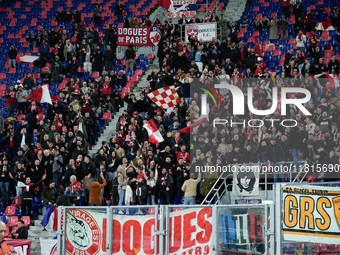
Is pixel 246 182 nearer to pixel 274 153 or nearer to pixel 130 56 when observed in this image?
pixel 274 153

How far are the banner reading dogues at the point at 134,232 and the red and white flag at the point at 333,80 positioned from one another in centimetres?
1215

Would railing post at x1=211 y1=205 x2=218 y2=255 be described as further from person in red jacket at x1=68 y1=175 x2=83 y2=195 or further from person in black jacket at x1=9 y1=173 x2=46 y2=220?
person in black jacket at x1=9 y1=173 x2=46 y2=220

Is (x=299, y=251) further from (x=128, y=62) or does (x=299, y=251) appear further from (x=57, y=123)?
(x=128, y=62)

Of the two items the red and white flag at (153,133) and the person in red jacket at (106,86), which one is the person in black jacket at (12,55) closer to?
the person in red jacket at (106,86)

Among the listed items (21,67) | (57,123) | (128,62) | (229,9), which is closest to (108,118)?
(57,123)

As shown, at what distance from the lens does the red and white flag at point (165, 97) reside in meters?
24.8

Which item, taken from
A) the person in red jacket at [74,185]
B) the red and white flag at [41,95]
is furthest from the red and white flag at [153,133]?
the red and white flag at [41,95]

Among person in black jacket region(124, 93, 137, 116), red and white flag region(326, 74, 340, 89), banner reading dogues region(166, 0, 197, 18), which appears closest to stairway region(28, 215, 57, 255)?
person in black jacket region(124, 93, 137, 116)

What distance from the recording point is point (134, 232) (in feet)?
40.4

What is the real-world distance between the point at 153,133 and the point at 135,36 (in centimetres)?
1017

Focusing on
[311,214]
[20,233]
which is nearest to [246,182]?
[20,233]

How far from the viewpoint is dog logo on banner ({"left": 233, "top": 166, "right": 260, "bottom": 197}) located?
18.6 meters

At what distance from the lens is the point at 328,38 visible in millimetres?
28781

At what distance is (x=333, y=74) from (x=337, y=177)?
623 centimetres
